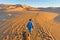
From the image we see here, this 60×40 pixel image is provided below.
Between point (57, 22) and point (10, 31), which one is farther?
point (57, 22)

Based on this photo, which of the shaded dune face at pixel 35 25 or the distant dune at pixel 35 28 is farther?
the shaded dune face at pixel 35 25

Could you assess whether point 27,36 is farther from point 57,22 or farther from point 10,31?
point 57,22

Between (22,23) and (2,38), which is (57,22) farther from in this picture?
(2,38)

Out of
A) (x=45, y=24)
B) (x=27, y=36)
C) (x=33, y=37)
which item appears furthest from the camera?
(x=45, y=24)

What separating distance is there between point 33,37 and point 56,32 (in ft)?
7.90

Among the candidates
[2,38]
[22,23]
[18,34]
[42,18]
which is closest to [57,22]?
[42,18]

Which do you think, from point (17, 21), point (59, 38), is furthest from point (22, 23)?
point (59, 38)

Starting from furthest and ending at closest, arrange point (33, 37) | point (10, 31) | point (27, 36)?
1. point (10, 31)
2. point (33, 37)
3. point (27, 36)

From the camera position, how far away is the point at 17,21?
65.8ft

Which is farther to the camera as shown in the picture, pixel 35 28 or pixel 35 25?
pixel 35 25

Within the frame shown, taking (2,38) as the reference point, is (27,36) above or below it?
above

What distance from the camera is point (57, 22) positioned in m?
20.3

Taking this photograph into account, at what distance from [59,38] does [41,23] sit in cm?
315

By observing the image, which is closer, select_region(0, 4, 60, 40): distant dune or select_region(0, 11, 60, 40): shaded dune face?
select_region(0, 4, 60, 40): distant dune
